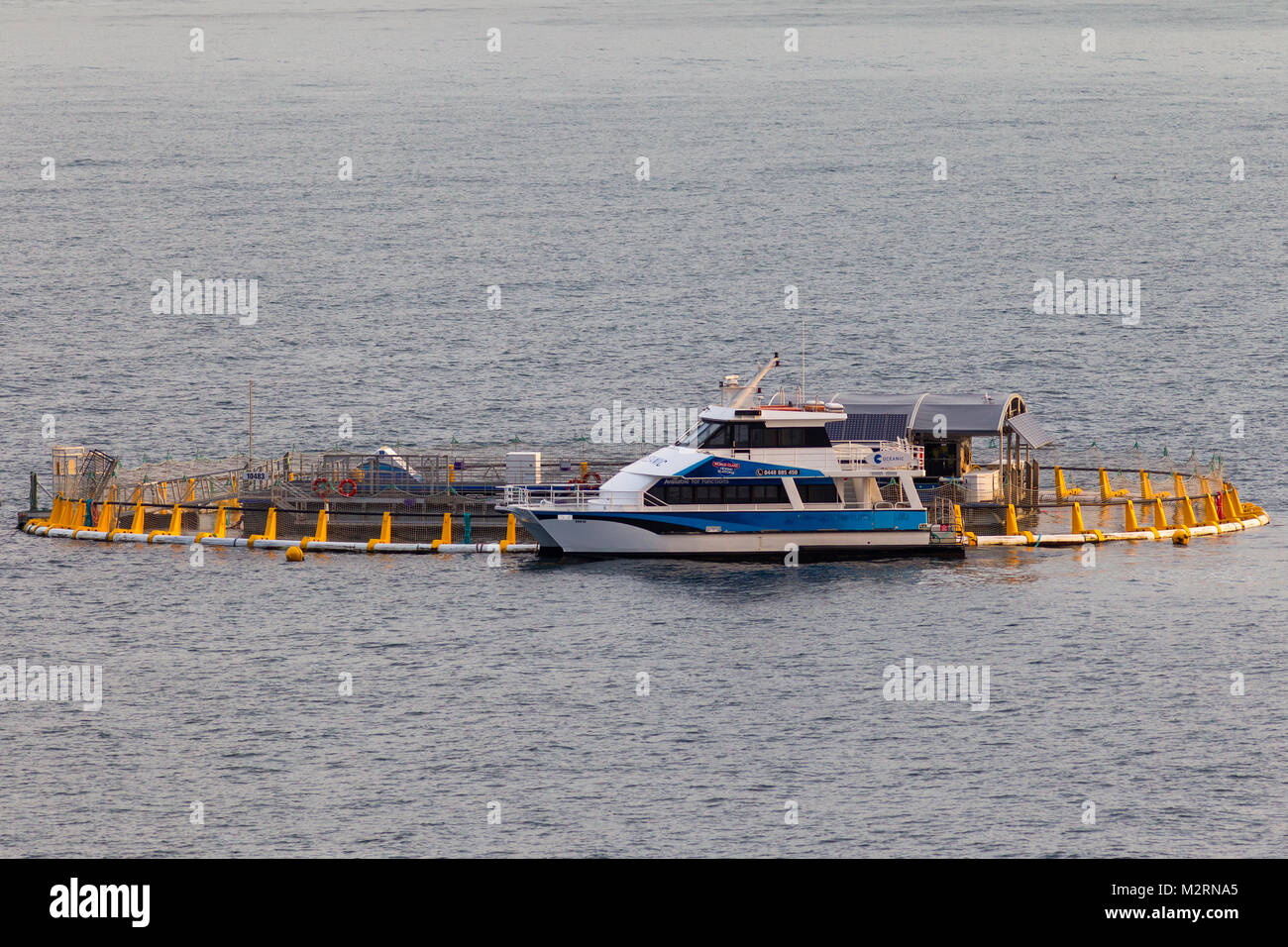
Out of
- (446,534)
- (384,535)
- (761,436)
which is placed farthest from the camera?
(446,534)

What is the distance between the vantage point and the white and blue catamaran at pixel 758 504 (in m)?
70.3

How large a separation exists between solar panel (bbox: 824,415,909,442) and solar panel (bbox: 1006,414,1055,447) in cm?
395

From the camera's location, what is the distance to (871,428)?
7481cm

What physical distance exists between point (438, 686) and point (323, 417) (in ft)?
178

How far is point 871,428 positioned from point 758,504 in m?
6.69

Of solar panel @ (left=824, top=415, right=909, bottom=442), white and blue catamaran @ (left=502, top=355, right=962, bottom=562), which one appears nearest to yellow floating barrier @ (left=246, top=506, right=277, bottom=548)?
white and blue catamaran @ (left=502, top=355, right=962, bottom=562)

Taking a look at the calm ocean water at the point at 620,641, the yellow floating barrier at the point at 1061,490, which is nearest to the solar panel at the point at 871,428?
the calm ocean water at the point at 620,641

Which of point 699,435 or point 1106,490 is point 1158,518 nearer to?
point 1106,490

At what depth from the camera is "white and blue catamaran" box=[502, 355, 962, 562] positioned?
231 ft

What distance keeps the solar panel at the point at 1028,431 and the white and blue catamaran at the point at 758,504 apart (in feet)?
15.2

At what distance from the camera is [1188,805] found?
1869 inches

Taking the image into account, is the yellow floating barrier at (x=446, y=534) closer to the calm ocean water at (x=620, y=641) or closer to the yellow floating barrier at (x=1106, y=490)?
the calm ocean water at (x=620, y=641)

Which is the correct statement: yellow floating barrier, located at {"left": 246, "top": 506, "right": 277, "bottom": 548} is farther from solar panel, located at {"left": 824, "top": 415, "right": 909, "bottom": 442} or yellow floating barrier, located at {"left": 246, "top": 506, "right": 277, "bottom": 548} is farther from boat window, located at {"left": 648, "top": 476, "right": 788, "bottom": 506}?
solar panel, located at {"left": 824, "top": 415, "right": 909, "bottom": 442}

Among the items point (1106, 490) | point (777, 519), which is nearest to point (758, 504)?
point (777, 519)
